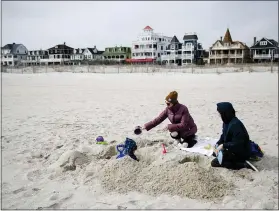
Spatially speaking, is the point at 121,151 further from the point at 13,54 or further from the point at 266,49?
the point at 13,54

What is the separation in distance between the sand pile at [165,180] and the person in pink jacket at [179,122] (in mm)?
788

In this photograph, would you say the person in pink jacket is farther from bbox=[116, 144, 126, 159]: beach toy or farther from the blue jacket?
the blue jacket

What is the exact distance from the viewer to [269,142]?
5.21 meters

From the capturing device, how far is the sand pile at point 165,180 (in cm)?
342

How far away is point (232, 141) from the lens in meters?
3.80

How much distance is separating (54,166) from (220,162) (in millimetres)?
2479

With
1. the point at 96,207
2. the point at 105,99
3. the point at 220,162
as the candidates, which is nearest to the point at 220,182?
the point at 220,162

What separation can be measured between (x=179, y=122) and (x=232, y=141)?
1.03 m

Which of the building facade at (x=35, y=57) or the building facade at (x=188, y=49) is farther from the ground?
the building facade at (x=35, y=57)

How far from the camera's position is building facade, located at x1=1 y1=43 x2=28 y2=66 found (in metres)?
51.8

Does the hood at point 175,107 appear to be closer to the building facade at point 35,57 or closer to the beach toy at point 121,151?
the beach toy at point 121,151

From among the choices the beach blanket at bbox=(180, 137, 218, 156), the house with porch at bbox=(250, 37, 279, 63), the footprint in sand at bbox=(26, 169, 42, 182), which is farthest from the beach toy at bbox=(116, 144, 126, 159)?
the house with porch at bbox=(250, 37, 279, 63)

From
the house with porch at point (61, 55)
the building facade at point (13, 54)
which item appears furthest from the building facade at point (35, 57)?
the building facade at point (13, 54)

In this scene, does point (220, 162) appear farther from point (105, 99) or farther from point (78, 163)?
point (105, 99)
